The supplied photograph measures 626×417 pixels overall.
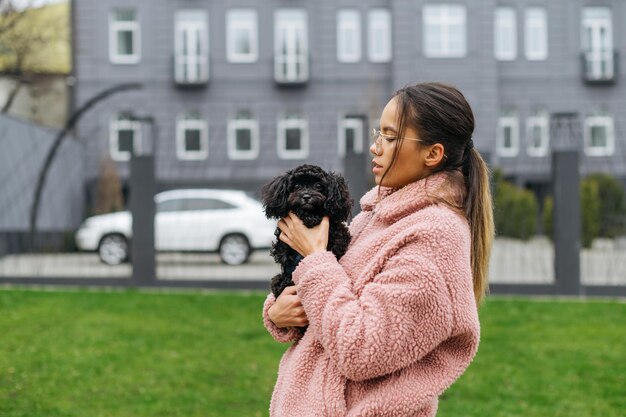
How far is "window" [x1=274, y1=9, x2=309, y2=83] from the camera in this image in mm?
30141

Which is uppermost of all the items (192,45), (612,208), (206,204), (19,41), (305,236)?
(19,41)

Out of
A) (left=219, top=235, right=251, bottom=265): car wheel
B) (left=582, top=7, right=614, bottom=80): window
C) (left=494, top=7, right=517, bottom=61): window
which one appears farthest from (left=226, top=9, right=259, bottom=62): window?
(left=219, top=235, right=251, bottom=265): car wheel

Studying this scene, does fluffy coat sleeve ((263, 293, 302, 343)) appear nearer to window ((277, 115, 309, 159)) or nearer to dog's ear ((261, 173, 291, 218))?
dog's ear ((261, 173, 291, 218))

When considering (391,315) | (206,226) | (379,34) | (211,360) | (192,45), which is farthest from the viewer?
(379,34)

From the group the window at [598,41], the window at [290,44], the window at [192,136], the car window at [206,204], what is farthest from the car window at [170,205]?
the window at [598,41]

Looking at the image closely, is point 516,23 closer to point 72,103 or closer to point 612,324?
point 72,103

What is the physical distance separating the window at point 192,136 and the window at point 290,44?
3222 mm

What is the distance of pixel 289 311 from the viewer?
2.15 metres

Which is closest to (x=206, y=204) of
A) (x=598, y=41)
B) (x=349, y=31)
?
(x=349, y=31)

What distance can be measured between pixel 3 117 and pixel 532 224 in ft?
38.8

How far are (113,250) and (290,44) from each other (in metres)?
16.3

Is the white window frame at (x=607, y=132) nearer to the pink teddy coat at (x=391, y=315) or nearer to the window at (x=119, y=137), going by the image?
the window at (x=119, y=137)

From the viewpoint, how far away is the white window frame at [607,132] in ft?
98.5

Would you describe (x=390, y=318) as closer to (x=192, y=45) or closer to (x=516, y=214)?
(x=516, y=214)
